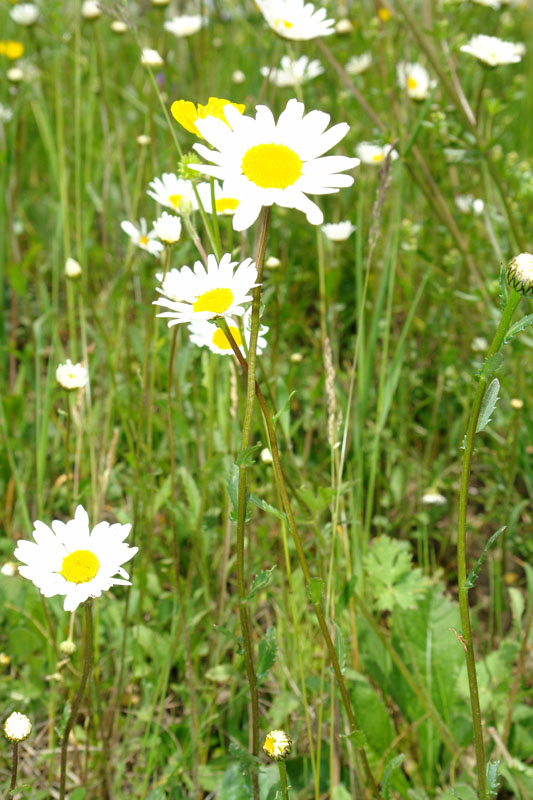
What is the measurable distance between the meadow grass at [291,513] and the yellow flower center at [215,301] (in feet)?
0.17

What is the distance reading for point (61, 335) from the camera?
8.20 ft

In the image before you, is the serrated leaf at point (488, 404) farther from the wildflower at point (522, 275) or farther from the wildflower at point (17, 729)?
the wildflower at point (17, 729)

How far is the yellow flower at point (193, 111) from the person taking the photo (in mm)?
854

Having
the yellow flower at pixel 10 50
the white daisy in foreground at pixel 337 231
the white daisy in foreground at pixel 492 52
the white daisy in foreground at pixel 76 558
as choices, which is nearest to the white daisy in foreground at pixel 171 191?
the white daisy in foreground at pixel 76 558

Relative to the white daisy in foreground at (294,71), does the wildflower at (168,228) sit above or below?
below

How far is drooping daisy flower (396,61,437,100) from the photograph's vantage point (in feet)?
7.00

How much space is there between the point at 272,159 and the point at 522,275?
28cm

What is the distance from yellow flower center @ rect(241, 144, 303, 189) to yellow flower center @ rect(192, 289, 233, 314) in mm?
134

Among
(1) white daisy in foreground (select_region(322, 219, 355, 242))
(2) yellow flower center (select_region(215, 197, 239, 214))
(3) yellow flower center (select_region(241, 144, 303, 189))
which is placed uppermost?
(1) white daisy in foreground (select_region(322, 219, 355, 242))

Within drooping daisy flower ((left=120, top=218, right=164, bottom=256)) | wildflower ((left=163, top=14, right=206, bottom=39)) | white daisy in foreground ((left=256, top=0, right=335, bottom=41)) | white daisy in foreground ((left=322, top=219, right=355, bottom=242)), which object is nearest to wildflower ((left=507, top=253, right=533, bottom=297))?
drooping daisy flower ((left=120, top=218, right=164, bottom=256))

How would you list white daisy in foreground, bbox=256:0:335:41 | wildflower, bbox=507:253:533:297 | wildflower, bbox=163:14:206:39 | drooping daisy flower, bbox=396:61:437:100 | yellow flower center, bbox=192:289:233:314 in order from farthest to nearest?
wildflower, bbox=163:14:206:39
drooping daisy flower, bbox=396:61:437:100
white daisy in foreground, bbox=256:0:335:41
yellow flower center, bbox=192:289:233:314
wildflower, bbox=507:253:533:297

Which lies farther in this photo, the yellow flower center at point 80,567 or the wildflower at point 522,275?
the yellow flower center at point 80,567

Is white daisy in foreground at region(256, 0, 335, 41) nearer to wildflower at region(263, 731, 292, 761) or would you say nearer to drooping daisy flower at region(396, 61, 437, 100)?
drooping daisy flower at region(396, 61, 437, 100)

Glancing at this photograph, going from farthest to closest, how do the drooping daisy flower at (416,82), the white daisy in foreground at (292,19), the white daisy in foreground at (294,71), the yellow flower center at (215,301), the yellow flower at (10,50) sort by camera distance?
the yellow flower at (10,50)
the drooping daisy flower at (416,82)
the white daisy in foreground at (294,71)
the white daisy in foreground at (292,19)
the yellow flower center at (215,301)
